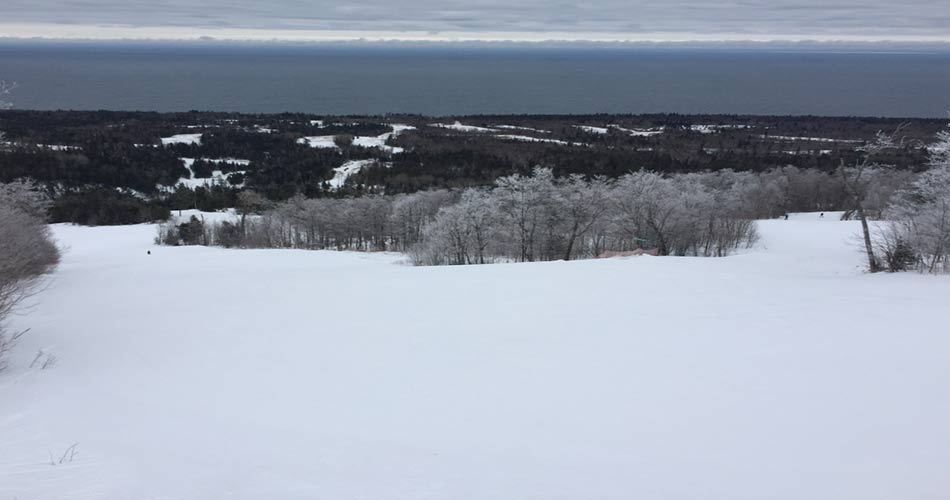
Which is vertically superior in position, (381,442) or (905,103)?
(905,103)

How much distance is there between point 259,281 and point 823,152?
110 m

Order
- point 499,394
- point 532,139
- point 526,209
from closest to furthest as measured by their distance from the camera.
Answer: point 499,394, point 526,209, point 532,139

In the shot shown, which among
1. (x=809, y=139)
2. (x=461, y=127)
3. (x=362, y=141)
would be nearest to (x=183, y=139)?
(x=362, y=141)

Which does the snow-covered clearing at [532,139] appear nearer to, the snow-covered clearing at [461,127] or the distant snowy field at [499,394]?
the snow-covered clearing at [461,127]

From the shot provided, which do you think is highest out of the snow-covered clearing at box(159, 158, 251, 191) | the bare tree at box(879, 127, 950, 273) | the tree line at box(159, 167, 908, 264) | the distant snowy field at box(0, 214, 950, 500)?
the bare tree at box(879, 127, 950, 273)

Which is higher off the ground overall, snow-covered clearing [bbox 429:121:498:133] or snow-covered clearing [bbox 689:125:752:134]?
snow-covered clearing [bbox 689:125:752:134]

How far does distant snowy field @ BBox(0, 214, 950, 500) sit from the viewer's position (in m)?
6.14

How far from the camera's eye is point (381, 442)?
708cm

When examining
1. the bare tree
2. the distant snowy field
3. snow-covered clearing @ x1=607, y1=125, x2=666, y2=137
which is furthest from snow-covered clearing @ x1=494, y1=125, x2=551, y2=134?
the distant snowy field

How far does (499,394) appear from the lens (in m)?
8.59

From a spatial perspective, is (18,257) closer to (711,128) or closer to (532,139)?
(532,139)

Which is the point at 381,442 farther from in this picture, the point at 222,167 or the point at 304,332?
the point at 222,167

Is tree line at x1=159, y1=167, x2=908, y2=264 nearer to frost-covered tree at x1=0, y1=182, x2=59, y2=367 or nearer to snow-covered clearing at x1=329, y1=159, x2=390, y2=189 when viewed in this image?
frost-covered tree at x1=0, y1=182, x2=59, y2=367

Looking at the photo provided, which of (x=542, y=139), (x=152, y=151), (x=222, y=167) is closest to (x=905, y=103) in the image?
(x=542, y=139)
